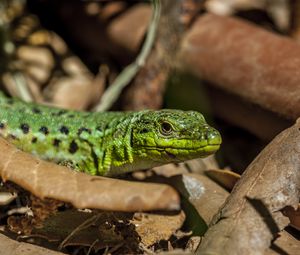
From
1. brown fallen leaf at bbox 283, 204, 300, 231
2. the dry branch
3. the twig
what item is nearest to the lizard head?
the dry branch

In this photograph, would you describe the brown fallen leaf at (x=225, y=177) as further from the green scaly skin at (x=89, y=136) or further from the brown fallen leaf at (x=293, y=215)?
the brown fallen leaf at (x=293, y=215)

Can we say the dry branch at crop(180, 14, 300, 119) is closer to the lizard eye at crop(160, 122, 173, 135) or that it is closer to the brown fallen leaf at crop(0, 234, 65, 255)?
the lizard eye at crop(160, 122, 173, 135)

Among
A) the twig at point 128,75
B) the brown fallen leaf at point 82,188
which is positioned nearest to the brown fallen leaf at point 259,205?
the brown fallen leaf at point 82,188

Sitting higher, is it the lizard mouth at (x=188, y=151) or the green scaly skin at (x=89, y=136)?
the lizard mouth at (x=188, y=151)

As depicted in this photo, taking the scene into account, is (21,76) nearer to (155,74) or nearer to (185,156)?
(155,74)

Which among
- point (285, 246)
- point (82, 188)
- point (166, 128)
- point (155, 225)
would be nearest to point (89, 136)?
point (166, 128)

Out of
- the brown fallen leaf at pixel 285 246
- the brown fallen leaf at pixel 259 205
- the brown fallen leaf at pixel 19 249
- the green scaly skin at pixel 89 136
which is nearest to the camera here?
the brown fallen leaf at pixel 259 205

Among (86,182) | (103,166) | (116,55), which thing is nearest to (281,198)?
(86,182)
